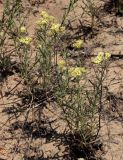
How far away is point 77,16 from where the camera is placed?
4234 millimetres

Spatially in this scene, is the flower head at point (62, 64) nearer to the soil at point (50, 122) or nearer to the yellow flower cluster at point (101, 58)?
the yellow flower cluster at point (101, 58)

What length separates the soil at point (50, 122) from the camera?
290 cm

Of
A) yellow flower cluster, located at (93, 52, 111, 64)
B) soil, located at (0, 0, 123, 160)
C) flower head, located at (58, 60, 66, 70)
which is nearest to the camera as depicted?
yellow flower cluster, located at (93, 52, 111, 64)

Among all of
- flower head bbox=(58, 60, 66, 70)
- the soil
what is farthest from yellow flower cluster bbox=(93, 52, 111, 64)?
the soil

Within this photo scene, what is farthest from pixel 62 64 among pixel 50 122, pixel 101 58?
pixel 50 122

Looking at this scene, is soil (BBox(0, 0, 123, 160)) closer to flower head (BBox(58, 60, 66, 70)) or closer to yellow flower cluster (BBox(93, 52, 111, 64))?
flower head (BBox(58, 60, 66, 70))

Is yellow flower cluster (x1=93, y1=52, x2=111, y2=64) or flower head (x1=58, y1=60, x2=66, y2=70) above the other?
yellow flower cluster (x1=93, y1=52, x2=111, y2=64)

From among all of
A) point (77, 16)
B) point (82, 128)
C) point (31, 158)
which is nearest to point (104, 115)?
point (82, 128)

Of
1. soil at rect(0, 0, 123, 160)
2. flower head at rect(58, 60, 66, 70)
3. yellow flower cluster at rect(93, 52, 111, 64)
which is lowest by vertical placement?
soil at rect(0, 0, 123, 160)

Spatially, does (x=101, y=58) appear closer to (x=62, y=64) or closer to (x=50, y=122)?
(x=62, y=64)

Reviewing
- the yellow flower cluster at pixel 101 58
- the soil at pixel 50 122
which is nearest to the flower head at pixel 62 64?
the yellow flower cluster at pixel 101 58

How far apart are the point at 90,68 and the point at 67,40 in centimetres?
49

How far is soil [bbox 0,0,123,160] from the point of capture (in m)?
2.90

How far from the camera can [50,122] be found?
3.12 meters
